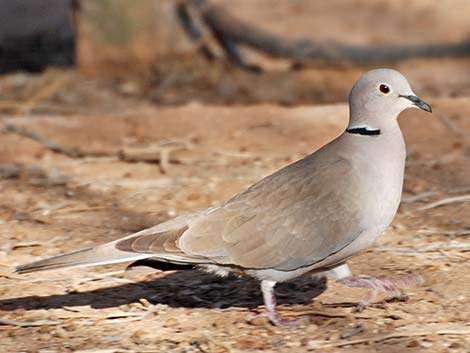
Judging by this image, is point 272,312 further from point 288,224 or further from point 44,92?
point 44,92

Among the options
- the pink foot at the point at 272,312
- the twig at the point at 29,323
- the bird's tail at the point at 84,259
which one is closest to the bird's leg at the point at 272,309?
the pink foot at the point at 272,312

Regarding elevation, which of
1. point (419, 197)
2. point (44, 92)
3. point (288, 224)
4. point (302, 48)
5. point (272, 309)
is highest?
point (302, 48)

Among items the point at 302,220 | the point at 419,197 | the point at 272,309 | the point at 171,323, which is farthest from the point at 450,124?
the point at 171,323

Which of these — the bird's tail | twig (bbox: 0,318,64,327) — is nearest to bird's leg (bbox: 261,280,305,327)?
the bird's tail

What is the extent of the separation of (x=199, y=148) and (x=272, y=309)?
2.61 m

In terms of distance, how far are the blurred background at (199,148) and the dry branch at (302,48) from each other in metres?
0.02

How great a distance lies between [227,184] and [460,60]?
15.6 feet

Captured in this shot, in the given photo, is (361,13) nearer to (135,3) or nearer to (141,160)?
(135,3)

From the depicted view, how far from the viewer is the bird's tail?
391cm

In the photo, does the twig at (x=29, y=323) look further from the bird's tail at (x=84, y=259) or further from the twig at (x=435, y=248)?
the twig at (x=435, y=248)

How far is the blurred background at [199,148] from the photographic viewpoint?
13.3 feet

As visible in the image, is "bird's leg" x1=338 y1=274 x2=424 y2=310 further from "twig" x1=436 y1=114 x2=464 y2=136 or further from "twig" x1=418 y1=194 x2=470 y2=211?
"twig" x1=436 y1=114 x2=464 y2=136

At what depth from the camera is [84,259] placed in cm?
392

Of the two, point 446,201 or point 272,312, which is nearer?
point 272,312
